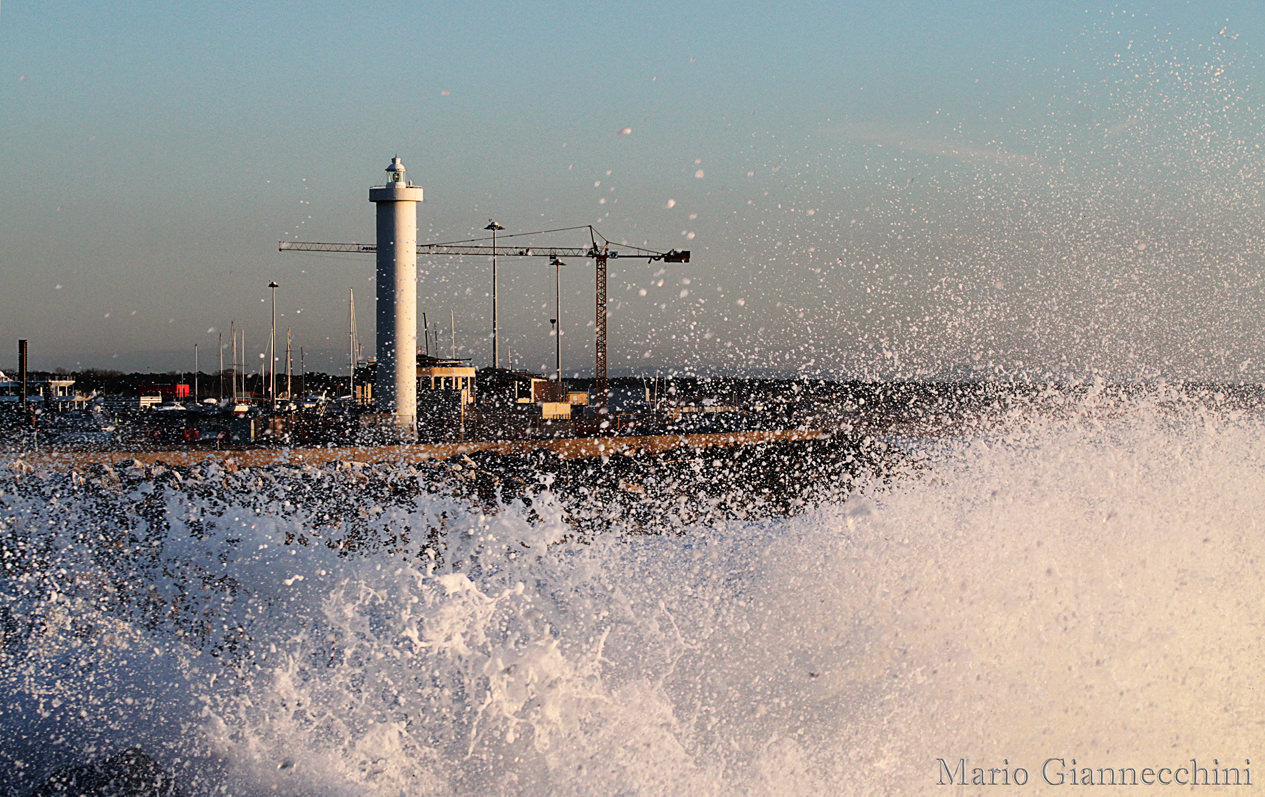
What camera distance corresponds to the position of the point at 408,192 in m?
38.1

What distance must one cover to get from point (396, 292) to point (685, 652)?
31.6 meters

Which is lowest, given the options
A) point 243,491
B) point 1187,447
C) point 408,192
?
point 243,491

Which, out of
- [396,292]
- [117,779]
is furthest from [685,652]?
[396,292]

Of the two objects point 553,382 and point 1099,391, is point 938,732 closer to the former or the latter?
point 1099,391

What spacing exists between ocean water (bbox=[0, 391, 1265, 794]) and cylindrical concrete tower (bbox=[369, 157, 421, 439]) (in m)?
26.2

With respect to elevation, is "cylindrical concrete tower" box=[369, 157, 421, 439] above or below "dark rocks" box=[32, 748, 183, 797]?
above

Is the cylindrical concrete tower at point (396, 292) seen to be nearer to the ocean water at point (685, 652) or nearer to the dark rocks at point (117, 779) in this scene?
the ocean water at point (685, 652)

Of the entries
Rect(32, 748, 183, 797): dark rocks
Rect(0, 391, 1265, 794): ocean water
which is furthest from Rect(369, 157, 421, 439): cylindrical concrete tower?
Rect(32, 748, 183, 797): dark rocks

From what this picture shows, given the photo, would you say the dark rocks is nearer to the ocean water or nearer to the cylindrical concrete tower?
the ocean water

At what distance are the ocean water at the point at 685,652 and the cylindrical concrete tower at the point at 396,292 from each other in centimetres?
2624

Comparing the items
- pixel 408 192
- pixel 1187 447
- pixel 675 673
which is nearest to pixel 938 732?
pixel 675 673

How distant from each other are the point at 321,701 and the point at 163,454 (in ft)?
67.5

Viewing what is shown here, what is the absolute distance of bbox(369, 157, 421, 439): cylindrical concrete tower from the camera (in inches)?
1484

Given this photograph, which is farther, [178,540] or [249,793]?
[178,540]
